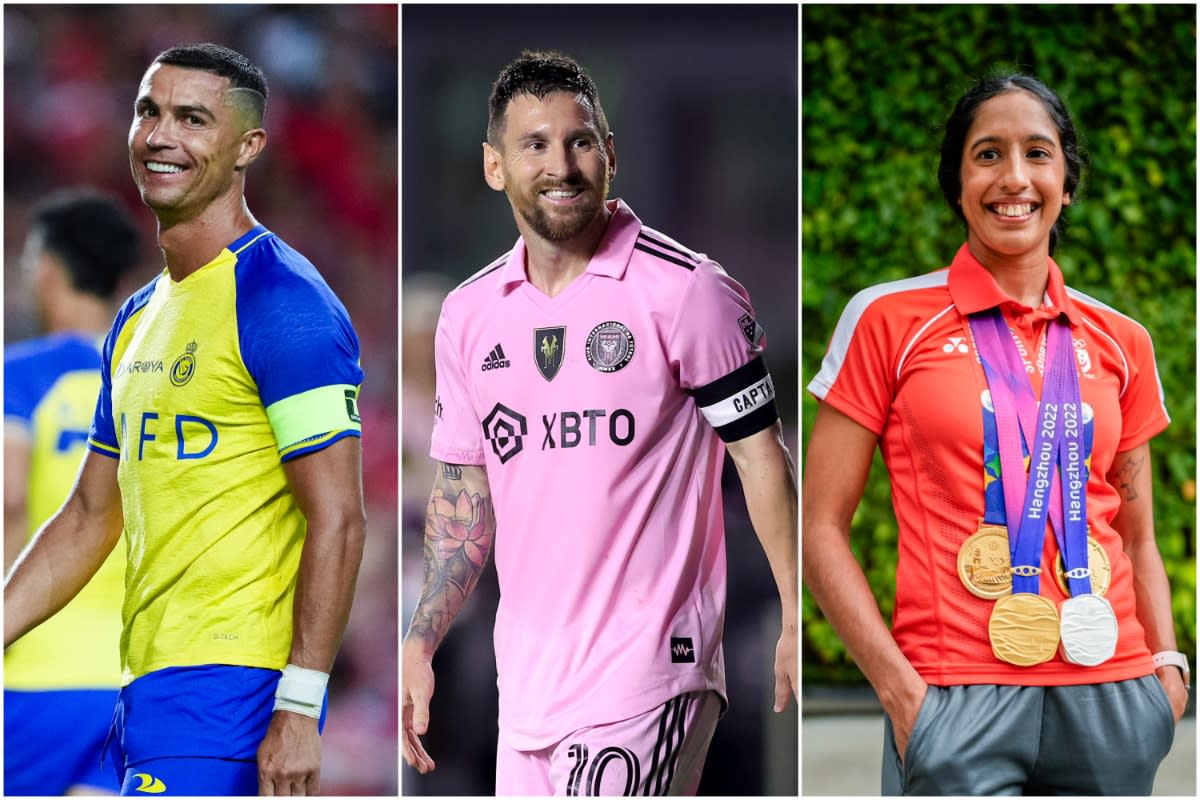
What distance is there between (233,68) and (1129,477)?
2.48 m

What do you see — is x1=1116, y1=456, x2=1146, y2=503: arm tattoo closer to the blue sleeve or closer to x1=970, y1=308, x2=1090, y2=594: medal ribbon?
x1=970, y1=308, x2=1090, y2=594: medal ribbon

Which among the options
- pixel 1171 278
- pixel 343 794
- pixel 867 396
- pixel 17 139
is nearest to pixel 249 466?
pixel 343 794

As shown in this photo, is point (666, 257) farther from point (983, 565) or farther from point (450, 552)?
point (983, 565)

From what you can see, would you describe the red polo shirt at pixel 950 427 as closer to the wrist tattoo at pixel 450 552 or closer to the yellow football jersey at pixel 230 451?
the wrist tattoo at pixel 450 552

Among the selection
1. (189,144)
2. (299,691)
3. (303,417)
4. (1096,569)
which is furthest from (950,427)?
(189,144)

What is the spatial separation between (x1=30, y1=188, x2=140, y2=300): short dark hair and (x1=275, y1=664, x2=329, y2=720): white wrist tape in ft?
3.86

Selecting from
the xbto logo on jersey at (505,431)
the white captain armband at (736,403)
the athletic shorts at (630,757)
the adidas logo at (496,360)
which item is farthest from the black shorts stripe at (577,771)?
the adidas logo at (496,360)

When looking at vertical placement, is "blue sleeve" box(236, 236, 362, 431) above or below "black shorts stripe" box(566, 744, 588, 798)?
above

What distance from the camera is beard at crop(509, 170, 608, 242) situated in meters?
3.82

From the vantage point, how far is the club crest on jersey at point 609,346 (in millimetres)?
3754

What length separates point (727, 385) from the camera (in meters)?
3.75

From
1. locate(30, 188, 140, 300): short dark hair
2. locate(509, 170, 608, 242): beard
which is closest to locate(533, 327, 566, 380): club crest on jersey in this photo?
locate(509, 170, 608, 242): beard

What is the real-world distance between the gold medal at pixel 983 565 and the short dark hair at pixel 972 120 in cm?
79

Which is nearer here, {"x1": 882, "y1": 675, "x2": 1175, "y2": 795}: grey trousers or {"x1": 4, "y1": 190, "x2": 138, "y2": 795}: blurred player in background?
{"x1": 882, "y1": 675, "x2": 1175, "y2": 795}: grey trousers
